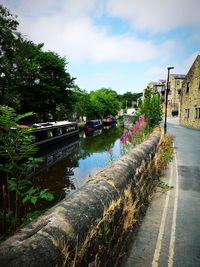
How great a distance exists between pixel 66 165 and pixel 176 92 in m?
52.5

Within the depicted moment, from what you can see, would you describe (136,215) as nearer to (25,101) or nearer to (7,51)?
(7,51)

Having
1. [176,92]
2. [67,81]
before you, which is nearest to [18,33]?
[67,81]

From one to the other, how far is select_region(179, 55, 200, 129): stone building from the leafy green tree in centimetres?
3081

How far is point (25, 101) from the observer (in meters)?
29.9

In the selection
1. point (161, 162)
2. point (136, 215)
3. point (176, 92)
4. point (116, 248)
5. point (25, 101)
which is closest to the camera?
point (116, 248)

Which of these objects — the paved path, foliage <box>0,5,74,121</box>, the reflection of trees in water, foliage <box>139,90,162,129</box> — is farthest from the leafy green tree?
the paved path

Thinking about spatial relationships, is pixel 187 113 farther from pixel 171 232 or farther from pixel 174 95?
pixel 174 95

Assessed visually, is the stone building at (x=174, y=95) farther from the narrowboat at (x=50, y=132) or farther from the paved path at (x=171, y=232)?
the paved path at (x=171, y=232)

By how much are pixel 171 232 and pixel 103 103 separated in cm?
6428

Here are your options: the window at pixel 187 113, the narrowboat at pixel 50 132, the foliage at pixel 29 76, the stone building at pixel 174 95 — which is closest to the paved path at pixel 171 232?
the narrowboat at pixel 50 132

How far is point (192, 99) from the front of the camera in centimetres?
2984

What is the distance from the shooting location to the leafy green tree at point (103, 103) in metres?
61.4

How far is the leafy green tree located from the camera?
61.4m

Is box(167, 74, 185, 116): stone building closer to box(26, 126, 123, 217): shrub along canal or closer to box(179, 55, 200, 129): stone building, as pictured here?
box(179, 55, 200, 129): stone building
